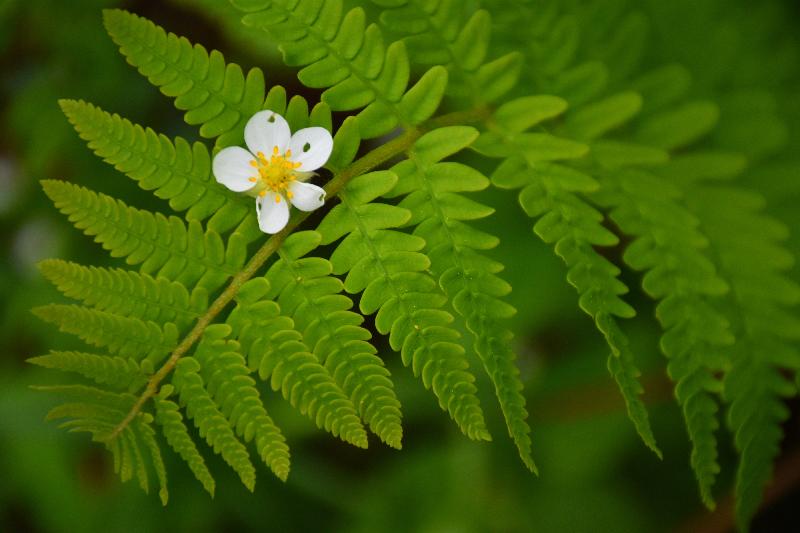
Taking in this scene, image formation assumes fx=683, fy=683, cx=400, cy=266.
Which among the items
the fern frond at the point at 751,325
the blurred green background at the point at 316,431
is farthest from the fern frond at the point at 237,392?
the blurred green background at the point at 316,431

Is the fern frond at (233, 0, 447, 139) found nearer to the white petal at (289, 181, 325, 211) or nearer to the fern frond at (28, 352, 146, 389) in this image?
the white petal at (289, 181, 325, 211)

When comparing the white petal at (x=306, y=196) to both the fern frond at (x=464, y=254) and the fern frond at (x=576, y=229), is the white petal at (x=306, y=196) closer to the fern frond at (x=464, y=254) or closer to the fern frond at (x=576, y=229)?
the fern frond at (x=464, y=254)

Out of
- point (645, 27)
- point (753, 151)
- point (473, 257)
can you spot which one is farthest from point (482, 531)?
point (645, 27)

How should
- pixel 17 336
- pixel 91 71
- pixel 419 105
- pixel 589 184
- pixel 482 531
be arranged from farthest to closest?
pixel 17 336
pixel 91 71
pixel 482 531
pixel 419 105
pixel 589 184

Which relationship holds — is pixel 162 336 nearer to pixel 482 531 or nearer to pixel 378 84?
pixel 378 84

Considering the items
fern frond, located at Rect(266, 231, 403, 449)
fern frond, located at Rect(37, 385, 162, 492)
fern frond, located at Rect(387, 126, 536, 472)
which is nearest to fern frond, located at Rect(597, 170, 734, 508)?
fern frond, located at Rect(387, 126, 536, 472)
